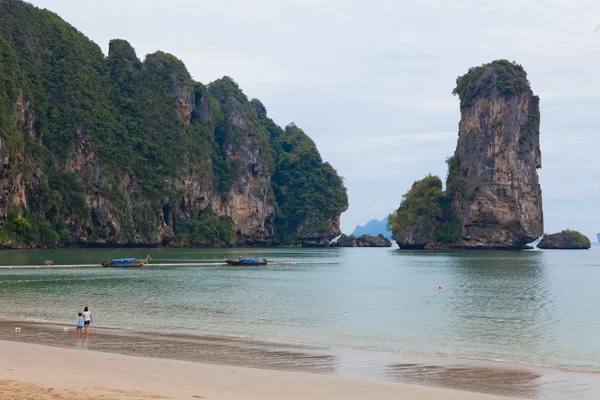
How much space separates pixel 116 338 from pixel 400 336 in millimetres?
11082

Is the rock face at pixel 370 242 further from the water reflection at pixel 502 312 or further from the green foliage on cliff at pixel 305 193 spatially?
the water reflection at pixel 502 312

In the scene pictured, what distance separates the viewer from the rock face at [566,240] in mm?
161250

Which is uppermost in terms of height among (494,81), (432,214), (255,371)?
(494,81)

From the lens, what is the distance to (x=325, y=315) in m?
34.0

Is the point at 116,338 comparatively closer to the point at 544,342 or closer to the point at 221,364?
the point at 221,364

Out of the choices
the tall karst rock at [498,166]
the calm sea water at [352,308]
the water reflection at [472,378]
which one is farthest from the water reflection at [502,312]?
the tall karst rock at [498,166]

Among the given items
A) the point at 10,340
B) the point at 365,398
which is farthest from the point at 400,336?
the point at 10,340

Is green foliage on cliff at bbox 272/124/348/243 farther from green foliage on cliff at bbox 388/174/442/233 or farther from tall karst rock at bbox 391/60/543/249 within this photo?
tall karst rock at bbox 391/60/543/249

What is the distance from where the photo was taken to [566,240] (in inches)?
6358

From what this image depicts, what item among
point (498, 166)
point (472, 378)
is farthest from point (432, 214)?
point (472, 378)

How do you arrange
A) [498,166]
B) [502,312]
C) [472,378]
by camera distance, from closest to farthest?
[472,378], [502,312], [498,166]

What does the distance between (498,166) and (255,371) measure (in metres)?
119

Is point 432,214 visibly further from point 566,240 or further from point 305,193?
point 305,193

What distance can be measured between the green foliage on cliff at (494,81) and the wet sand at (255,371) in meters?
115
